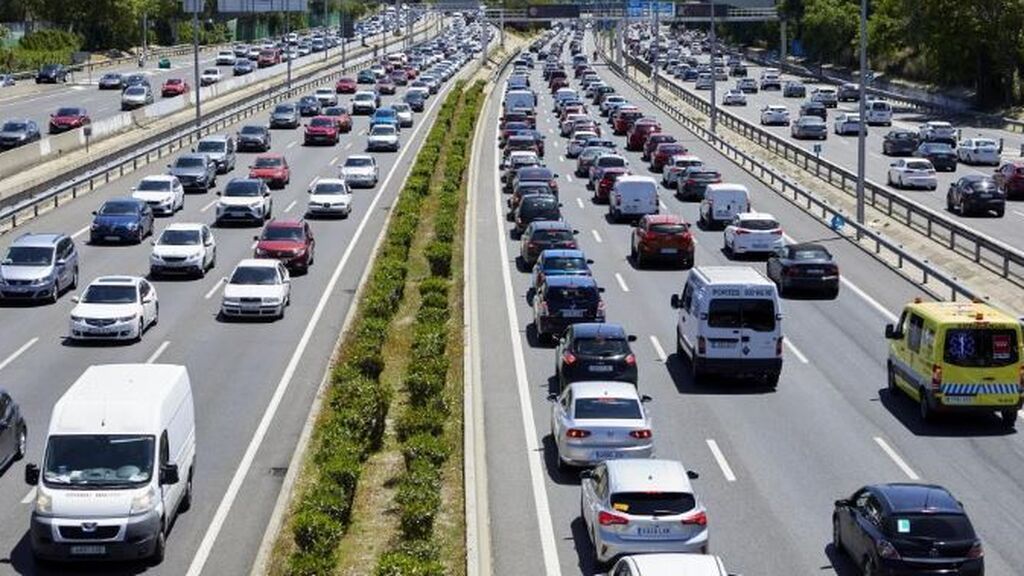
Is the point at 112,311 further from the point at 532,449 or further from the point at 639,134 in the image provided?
the point at 639,134

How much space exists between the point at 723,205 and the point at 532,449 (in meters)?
28.1

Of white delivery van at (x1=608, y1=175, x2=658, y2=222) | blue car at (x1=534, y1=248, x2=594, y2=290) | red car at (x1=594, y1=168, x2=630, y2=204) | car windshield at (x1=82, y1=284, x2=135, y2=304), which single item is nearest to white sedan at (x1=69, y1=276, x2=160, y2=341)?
car windshield at (x1=82, y1=284, x2=135, y2=304)

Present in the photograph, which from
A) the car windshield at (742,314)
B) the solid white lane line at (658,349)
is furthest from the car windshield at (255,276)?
the car windshield at (742,314)

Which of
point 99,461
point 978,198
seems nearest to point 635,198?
point 978,198

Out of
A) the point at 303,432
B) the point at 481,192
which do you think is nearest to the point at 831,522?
the point at 303,432

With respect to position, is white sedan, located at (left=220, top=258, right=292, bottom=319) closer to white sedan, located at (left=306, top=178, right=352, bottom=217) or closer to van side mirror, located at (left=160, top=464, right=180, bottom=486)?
white sedan, located at (left=306, top=178, right=352, bottom=217)

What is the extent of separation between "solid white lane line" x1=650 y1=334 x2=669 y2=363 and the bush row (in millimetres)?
5659

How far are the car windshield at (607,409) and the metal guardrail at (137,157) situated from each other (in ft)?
99.0

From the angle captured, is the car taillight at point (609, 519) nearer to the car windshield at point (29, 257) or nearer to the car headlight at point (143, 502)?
the car headlight at point (143, 502)

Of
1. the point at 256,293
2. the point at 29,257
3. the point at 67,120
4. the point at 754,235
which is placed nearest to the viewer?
the point at 256,293

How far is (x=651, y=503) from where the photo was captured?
20.6 metres

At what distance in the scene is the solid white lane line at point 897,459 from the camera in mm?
25875

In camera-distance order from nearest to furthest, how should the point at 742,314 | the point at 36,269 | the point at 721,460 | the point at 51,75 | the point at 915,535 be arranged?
the point at 915,535
the point at 721,460
the point at 742,314
the point at 36,269
the point at 51,75

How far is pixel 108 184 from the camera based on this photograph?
64.1m
